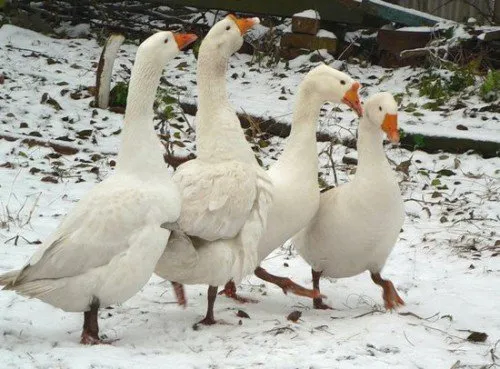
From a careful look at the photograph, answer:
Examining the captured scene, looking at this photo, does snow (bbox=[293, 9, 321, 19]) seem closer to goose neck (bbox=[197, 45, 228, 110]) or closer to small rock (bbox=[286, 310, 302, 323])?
goose neck (bbox=[197, 45, 228, 110])

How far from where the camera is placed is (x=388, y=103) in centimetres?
544

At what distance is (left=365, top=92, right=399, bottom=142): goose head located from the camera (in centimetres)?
541

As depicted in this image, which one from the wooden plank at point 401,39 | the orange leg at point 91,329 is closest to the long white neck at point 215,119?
the orange leg at point 91,329

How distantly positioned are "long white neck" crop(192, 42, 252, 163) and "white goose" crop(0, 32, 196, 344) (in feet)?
2.41

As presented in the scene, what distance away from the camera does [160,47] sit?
5098 mm

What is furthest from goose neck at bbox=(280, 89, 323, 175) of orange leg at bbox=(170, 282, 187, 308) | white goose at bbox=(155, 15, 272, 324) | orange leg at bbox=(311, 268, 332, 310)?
orange leg at bbox=(170, 282, 187, 308)

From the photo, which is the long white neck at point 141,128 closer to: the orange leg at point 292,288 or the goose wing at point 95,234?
the goose wing at point 95,234

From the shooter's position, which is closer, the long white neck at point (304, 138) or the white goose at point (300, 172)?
the white goose at point (300, 172)

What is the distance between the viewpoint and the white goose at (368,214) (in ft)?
18.0

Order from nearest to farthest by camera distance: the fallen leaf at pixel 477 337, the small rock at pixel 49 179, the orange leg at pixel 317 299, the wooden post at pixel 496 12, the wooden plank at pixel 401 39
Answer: the fallen leaf at pixel 477 337 < the orange leg at pixel 317 299 < the small rock at pixel 49 179 < the wooden plank at pixel 401 39 < the wooden post at pixel 496 12

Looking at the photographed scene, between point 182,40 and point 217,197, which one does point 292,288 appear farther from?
point 182,40

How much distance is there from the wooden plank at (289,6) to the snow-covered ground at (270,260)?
759mm

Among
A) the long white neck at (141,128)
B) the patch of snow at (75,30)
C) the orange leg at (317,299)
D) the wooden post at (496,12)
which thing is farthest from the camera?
the patch of snow at (75,30)

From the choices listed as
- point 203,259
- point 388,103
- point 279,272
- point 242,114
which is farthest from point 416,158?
point 203,259
